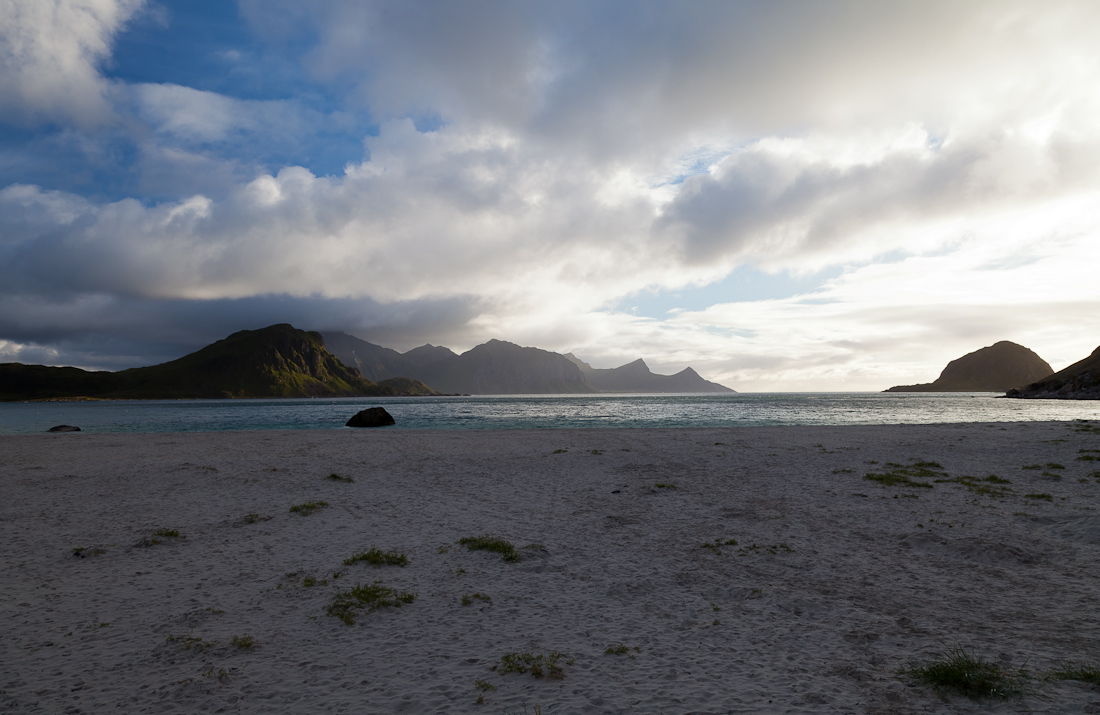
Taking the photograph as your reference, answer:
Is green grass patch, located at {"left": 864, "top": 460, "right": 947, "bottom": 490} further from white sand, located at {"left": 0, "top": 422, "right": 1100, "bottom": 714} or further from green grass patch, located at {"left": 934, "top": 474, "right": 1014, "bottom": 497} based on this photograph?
white sand, located at {"left": 0, "top": 422, "right": 1100, "bottom": 714}

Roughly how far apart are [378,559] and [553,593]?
16.0ft

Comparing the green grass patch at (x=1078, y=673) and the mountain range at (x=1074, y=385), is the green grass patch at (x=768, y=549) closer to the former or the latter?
the green grass patch at (x=1078, y=673)

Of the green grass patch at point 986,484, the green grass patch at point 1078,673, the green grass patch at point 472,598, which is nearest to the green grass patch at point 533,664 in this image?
the green grass patch at point 472,598

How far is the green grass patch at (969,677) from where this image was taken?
6.33 meters

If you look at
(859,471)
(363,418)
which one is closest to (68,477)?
(363,418)

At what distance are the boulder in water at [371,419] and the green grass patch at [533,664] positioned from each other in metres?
56.1

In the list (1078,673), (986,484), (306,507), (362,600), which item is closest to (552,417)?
(986,484)

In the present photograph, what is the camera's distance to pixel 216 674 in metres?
7.25

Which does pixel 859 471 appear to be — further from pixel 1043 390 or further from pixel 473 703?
pixel 1043 390

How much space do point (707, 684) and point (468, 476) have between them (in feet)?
63.0

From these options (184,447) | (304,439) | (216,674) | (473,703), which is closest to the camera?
(473,703)

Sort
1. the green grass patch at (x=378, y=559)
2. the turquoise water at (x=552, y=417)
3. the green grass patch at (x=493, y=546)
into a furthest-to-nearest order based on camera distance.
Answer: the turquoise water at (x=552, y=417), the green grass patch at (x=493, y=546), the green grass patch at (x=378, y=559)

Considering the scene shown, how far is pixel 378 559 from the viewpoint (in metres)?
12.3

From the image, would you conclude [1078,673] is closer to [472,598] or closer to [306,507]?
[472,598]
